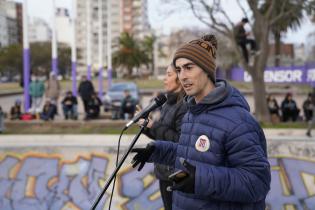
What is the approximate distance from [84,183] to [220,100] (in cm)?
393

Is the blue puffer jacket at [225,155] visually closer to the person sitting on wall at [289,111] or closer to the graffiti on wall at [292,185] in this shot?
the graffiti on wall at [292,185]

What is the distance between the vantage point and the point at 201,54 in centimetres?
232

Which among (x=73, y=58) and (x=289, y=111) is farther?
(x=73, y=58)

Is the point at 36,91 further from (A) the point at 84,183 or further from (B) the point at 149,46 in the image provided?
(B) the point at 149,46

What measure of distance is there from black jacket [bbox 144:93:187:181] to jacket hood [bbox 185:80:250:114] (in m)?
1.36

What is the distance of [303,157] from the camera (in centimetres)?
579

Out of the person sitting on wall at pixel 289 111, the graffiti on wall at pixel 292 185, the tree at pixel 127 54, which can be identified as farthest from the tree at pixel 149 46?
the graffiti on wall at pixel 292 185

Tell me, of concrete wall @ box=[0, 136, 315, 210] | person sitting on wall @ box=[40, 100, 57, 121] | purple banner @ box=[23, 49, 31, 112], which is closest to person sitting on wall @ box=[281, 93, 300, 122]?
person sitting on wall @ box=[40, 100, 57, 121]

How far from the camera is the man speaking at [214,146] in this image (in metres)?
2.09

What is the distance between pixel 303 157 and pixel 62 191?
306 centimetres

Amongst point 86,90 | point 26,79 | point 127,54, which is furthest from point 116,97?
point 127,54

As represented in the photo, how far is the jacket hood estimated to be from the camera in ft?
7.45

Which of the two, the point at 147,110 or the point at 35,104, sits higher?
the point at 147,110

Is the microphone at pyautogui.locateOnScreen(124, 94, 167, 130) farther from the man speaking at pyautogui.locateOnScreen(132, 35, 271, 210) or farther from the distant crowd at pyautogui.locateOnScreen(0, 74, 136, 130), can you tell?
the distant crowd at pyautogui.locateOnScreen(0, 74, 136, 130)
